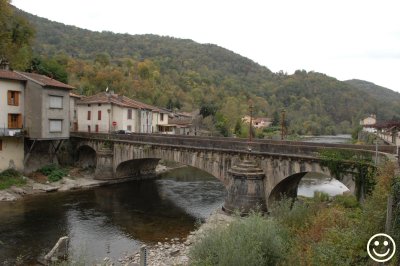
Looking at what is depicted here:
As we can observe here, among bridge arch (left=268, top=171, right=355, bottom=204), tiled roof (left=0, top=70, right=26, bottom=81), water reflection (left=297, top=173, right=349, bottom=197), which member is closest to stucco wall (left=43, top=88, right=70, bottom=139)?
tiled roof (left=0, top=70, right=26, bottom=81)

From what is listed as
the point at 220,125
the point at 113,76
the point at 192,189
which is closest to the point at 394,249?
the point at 192,189

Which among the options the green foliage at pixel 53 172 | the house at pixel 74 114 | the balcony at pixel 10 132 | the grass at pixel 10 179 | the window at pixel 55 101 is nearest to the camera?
the grass at pixel 10 179

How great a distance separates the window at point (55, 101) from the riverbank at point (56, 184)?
7657 millimetres

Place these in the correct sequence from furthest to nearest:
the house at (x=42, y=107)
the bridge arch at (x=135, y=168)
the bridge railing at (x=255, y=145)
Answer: the bridge arch at (x=135, y=168) → the house at (x=42, y=107) → the bridge railing at (x=255, y=145)

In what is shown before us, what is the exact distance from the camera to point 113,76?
85312 millimetres

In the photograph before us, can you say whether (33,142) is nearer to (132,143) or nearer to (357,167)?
(132,143)

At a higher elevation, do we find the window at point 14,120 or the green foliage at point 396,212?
the window at point 14,120

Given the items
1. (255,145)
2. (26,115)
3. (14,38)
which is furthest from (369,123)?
(26,115)

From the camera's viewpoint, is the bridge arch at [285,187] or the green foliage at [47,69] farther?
the green foliage at [47,69]

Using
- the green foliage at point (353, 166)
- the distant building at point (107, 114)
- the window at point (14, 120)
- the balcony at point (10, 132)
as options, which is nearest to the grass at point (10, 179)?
the balcony at point (10, 132)

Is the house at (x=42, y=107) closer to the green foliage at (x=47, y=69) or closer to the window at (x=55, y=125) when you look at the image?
the window at (x=55, y=125)

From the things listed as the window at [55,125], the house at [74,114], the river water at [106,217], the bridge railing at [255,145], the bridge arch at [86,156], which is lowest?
the river water at [106,217]

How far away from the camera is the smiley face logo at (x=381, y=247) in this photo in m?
9.95

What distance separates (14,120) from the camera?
36375 millimetres
